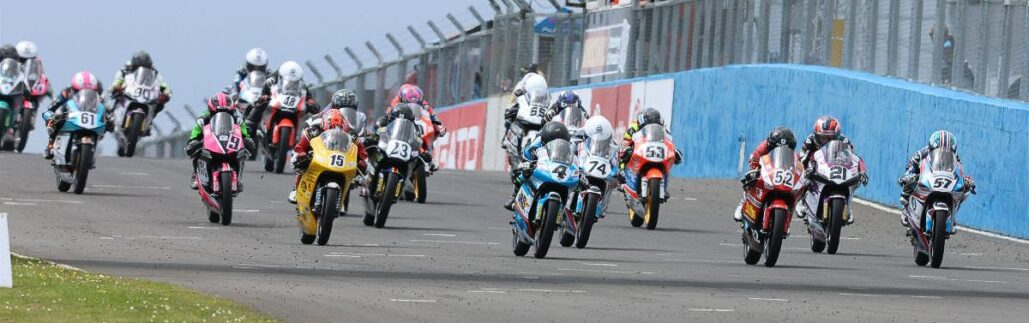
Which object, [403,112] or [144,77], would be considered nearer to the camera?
[403,112]

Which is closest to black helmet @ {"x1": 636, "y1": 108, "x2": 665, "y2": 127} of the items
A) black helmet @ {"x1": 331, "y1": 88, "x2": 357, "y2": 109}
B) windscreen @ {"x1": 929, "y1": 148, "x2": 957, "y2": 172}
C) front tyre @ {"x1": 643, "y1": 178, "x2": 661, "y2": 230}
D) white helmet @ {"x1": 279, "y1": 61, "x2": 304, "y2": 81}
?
front tyre @ {"x1": 643, "y1": 178, "x2": 661, "y2": 230}

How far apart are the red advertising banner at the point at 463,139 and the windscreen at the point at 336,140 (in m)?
24.9

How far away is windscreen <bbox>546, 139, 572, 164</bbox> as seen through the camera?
67.6 feet

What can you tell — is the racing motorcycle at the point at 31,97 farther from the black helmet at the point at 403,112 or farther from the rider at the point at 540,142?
the rider at the point at 540,142

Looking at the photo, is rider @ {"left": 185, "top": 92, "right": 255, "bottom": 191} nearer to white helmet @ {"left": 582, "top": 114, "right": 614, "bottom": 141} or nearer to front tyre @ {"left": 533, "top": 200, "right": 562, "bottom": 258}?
white helmet @ {"left": 582, "top": 114, "right": 614, "bottom": 141}

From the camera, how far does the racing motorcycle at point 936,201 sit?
2203cm

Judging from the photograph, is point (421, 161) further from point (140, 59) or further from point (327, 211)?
point (140, 59)

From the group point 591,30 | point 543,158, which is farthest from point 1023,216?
point 591,30

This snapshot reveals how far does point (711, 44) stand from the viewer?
129 ft

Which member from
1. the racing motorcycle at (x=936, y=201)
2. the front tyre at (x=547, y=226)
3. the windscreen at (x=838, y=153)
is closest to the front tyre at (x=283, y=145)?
the windscreen at (x=838, y=153)

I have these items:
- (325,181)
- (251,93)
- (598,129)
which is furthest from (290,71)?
(325,181)

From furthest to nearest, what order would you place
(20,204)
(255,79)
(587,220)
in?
(255,79), (20,204), (587,220)

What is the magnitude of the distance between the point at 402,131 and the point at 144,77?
37.9 feet

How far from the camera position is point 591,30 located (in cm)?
4431
